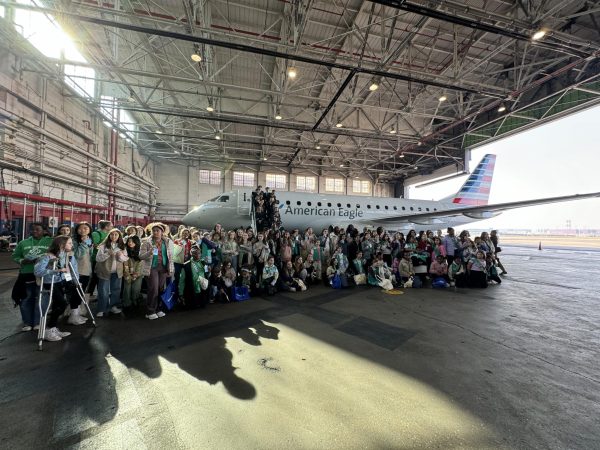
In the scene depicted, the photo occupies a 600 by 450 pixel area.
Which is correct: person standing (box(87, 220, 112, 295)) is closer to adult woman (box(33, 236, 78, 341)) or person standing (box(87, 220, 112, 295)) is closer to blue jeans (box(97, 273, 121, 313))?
blue jeans (box(97, 273, 121, 313))

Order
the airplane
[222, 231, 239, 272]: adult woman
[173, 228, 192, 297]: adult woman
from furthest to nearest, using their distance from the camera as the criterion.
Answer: the airplane < [222, 231, 239, 272]: adult woman < [173, 228, 192, 297]: adult woman

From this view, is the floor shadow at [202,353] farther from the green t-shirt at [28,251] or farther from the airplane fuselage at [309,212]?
the airplane fuselage at [309,212]

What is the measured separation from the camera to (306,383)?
2.52 meters

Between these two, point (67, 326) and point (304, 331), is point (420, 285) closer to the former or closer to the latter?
point (304, 331)

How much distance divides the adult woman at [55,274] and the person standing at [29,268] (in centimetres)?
27

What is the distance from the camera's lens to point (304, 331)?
3.87 meters

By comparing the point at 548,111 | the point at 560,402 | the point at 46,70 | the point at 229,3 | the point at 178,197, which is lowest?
the point at 560,402

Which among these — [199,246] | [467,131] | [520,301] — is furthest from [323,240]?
[467,131]

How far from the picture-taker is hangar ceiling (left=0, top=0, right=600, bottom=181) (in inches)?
315

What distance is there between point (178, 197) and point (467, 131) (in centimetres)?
2534

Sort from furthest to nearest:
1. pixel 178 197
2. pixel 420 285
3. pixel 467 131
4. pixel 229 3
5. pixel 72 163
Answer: pixel 178 197 < pixel 467 131 < pixel 72 163 < pixel 229 3 < pixel 420 285

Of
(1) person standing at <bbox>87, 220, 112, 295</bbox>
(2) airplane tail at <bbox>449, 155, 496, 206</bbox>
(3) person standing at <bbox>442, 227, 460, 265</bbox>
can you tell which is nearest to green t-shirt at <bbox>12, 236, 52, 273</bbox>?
(1) person standing at <bbox>87, 220, 112, 295</bbox>

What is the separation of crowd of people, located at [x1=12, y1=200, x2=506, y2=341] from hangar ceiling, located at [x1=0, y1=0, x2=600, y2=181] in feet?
20.7

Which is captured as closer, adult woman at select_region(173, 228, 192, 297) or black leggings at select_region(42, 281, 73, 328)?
black leggings at select_region(42, 281, 73, 328)
